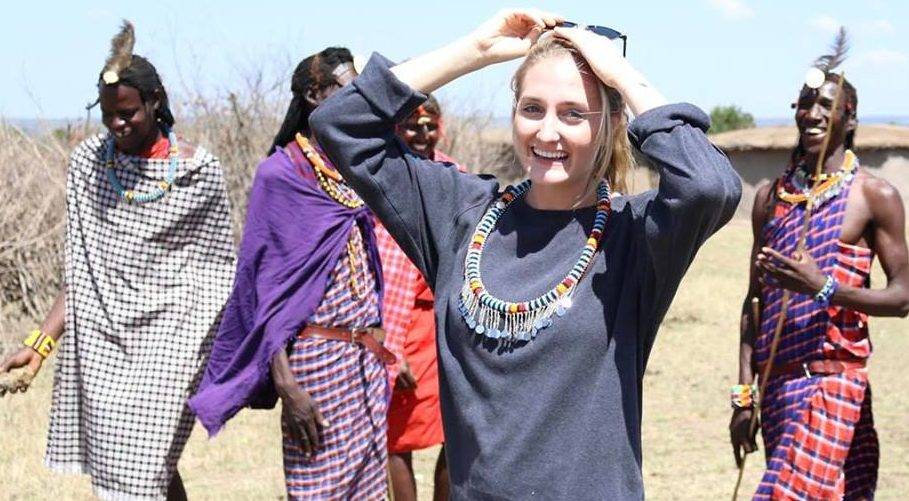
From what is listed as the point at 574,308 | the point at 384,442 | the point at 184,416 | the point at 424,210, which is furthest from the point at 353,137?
the point at 184,416

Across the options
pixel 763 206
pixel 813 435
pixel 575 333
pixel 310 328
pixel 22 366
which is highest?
pixel 575 333

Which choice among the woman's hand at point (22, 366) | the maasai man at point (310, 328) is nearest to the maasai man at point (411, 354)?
the maasai man at point (310, 328)

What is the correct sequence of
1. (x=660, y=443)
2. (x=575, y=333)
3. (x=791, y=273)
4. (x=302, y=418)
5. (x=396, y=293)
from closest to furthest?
(x=575, y=333)
(x=791, y=273)
(x=302, y=418)
(x=396, y=293)
(x=660, y=443)

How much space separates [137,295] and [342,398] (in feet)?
3.32

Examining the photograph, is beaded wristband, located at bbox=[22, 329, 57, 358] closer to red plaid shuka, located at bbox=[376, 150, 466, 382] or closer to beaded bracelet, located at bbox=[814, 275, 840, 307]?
red plaid shuka, located at bbox=[376, 150, 466, 382]

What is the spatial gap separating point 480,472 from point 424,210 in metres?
0.54

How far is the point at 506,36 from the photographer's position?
277cm

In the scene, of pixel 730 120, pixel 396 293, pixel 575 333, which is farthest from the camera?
pixel 730 120

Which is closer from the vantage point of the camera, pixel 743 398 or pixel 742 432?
pixel 742 432

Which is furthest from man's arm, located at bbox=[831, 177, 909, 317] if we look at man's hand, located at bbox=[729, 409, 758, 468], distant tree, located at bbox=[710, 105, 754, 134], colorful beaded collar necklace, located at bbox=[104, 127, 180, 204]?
distant tree, located at bbox=[710, 105, 754, 134]

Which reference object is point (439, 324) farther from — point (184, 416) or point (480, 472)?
point (184, 416)

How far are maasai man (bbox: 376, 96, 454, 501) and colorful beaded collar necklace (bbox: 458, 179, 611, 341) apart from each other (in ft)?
8.27

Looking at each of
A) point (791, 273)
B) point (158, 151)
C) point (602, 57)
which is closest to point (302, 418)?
point (158, 151)

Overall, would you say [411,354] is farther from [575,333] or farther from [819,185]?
[575,333]
